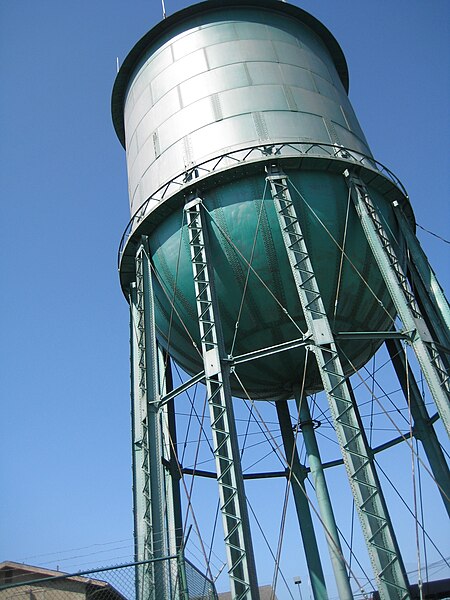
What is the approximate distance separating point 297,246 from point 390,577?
4.97 meters

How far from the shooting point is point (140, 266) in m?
10.7

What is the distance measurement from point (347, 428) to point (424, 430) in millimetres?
4271

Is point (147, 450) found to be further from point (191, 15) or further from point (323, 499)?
point (191, 15)

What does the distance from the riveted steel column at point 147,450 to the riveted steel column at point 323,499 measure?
281cm

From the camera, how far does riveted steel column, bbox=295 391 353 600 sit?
966 cm

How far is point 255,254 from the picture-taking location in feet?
31.3

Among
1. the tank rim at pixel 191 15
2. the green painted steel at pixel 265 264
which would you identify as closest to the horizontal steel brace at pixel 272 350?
the green painted steel at pixel 265 264

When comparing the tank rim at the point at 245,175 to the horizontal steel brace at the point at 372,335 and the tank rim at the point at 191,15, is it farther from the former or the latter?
the tank rim at the point at 191,15

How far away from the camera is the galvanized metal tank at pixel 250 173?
31.7 ft

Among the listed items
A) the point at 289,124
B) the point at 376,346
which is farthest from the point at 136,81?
the point at 376,346

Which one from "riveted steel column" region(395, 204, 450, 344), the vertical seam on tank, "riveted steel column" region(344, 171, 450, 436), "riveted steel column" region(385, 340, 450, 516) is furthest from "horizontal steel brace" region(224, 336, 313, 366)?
the vertical seam on tank

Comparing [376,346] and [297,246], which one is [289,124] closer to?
[297,246]

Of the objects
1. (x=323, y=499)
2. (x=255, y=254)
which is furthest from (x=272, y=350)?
(x=323, y=499)

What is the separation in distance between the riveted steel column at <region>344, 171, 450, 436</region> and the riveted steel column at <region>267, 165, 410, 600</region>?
127 cm
